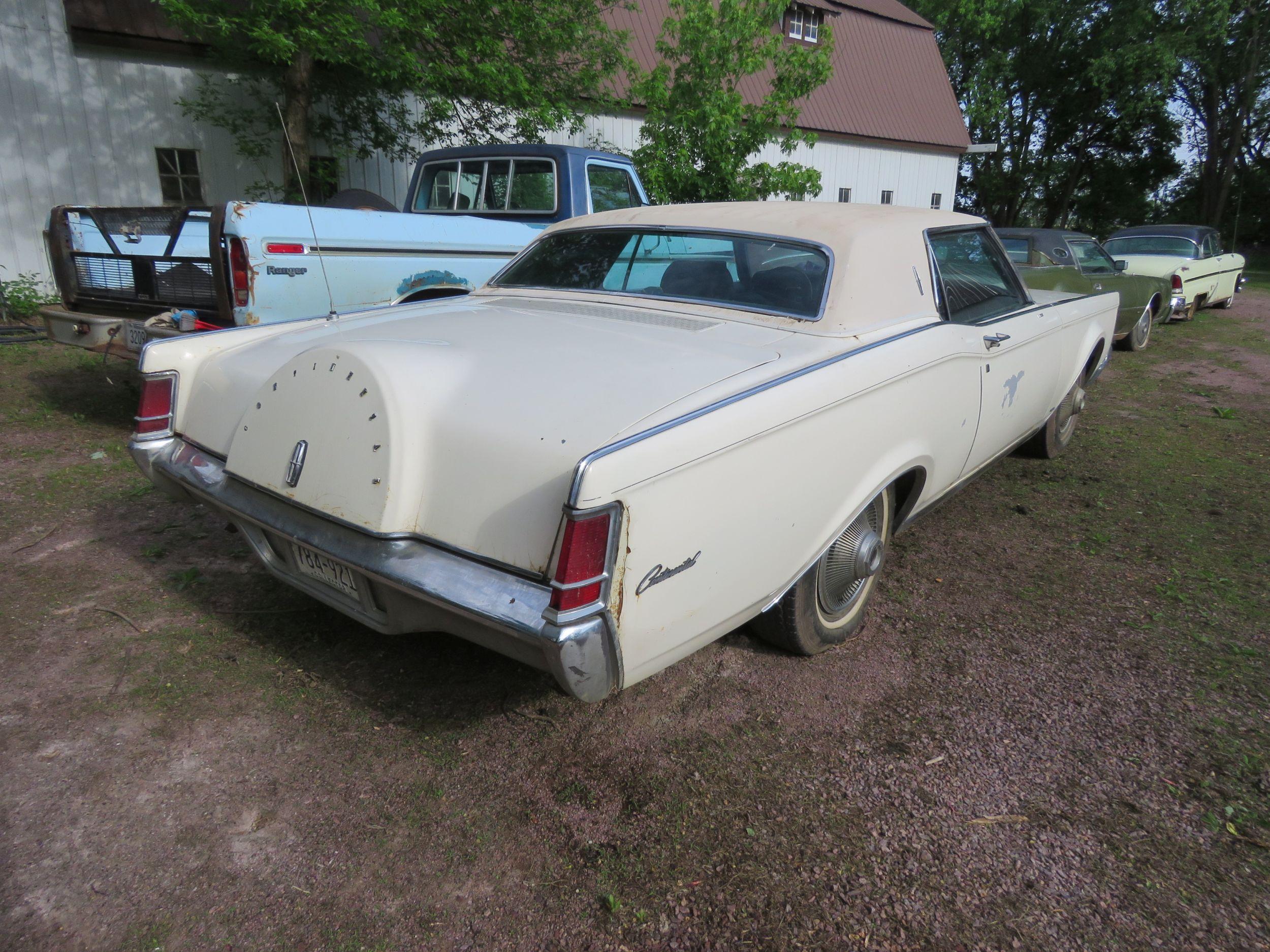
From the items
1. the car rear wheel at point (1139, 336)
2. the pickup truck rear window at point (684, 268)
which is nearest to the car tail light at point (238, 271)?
the pickup truck rear window at point (684, 268)

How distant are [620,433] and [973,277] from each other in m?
2.52

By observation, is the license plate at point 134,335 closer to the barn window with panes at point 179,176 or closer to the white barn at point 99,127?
the white barn at point 99,127

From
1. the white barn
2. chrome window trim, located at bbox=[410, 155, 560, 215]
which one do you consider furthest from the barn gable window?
chrome window trim, located at bbox=[410, 155, 560, 215]

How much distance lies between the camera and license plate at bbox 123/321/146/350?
4562 mm

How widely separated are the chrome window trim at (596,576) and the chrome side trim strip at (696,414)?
42 millimetres

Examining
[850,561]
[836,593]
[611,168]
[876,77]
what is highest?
[876,77]

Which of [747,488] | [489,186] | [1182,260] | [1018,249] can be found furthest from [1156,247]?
[747,488]

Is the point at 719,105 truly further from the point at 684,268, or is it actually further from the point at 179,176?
the point at 684,268

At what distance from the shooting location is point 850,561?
275cm

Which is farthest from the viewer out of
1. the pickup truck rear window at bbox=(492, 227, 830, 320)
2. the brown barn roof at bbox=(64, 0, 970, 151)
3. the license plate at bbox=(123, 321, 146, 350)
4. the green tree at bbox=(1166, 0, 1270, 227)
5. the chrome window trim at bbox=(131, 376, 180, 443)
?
the green tree at bbox=(1166, 0, 1270, 227)

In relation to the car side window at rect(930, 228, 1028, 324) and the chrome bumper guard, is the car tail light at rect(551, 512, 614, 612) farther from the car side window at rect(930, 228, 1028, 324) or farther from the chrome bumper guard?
the car side window at rect(930, 228, 1028, 324)

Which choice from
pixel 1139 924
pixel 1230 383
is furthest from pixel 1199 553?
pixel 1230 383

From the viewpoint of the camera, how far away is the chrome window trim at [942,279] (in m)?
3.23

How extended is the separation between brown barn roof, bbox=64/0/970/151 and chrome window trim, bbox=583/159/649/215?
10653 millimetres
